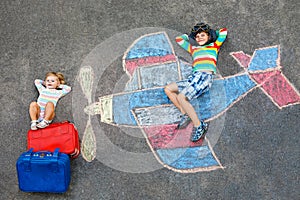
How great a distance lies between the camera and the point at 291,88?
185 inches

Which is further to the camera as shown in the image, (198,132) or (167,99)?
(167,99)

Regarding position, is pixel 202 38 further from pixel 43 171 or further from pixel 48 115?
pixel 43 171

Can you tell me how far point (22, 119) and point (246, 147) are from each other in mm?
2721

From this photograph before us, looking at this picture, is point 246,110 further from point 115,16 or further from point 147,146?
point 115,16

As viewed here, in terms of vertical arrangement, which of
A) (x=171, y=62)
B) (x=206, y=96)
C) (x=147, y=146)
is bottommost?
(x=147, y=146)


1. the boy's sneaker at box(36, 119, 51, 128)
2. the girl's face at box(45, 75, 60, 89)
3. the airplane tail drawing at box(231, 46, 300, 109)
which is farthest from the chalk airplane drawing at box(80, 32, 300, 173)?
the boy's sneaker at box(36, 119, 51, 128)

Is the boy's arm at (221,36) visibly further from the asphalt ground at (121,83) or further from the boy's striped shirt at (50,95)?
the boy's striped shirt at (50,95)

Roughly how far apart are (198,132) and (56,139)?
163 centimetres

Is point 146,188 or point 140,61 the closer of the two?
point 146,188

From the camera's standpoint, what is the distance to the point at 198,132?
15.0 feet


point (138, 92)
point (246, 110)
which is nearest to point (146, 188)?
point (138, 92)

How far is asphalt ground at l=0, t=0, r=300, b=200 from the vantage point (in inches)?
176

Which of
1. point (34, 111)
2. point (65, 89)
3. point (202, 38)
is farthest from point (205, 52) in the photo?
point (34, 111)

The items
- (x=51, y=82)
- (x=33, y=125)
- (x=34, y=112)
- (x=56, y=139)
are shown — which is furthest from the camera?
(x=51, y=82)
